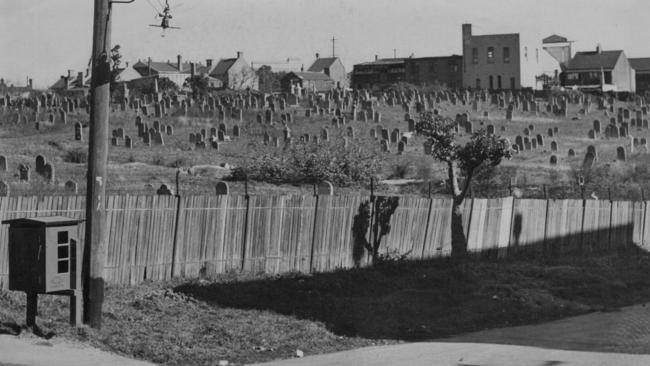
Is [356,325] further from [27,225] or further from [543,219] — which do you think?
[543,219]

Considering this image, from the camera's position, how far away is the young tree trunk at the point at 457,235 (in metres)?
21.9

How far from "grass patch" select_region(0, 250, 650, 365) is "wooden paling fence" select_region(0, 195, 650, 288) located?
410 mm

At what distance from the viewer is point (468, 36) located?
95.4m

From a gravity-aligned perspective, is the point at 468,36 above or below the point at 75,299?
above

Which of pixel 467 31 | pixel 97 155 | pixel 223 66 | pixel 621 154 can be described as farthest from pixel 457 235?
pixel 223 66

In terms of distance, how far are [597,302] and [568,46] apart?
98.4 m

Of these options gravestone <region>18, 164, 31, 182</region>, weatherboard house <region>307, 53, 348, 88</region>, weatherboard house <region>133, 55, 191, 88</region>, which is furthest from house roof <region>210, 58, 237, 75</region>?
gravestone <region>18, 164, 31, 182</region>

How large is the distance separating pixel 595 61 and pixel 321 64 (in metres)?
28.1

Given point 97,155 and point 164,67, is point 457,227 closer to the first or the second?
point 97,155

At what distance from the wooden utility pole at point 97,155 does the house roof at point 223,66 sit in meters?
87.8

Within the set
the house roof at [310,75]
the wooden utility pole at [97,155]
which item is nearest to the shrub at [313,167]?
the wooden utility pole at [97,155]

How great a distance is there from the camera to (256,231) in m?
17.7

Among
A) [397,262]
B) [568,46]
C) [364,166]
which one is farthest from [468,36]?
[397,262]

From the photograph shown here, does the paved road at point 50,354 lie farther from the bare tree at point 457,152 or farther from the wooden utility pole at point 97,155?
the bare tree at point 457,152
